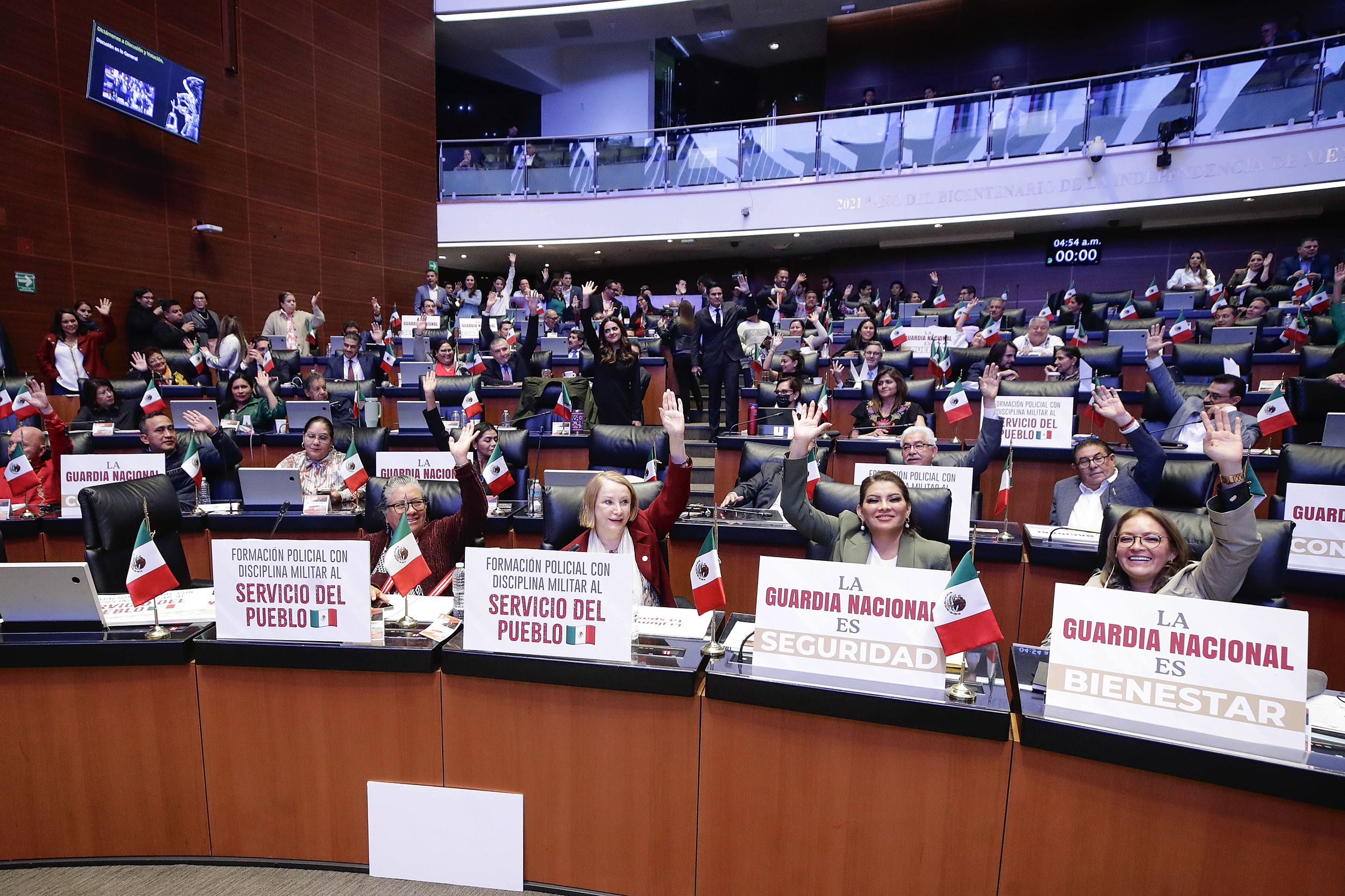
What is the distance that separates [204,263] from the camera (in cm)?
914

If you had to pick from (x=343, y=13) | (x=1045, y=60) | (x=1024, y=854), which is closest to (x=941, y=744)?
(x=1024, y=854)

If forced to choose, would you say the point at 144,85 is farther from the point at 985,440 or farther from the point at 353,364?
the point at 985,440

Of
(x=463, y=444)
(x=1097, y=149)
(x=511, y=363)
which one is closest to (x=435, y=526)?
(x=463, y=444)

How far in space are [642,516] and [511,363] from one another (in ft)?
16.5

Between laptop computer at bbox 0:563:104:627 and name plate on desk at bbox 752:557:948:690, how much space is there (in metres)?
2.05

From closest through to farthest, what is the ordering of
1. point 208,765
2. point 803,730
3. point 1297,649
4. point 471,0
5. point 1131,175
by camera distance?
1. point 1297,649
2. point 803,730
3. point 208,765
4. point 1131,175
5. point 471,0

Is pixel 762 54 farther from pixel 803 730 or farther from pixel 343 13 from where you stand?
pixel 803 730

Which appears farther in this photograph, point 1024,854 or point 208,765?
point 208,765

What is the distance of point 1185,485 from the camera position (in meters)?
3.33

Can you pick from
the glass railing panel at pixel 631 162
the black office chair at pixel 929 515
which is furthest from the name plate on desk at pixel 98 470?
the glass railing panel at pixel 631 162

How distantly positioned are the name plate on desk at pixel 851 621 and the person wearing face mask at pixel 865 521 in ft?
2.17

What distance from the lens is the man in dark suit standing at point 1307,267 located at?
29.8ft

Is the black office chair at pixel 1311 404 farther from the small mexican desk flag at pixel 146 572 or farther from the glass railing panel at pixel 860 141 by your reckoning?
the glass railing panel at pixel 860 141

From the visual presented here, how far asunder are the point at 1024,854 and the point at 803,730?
0.57m
